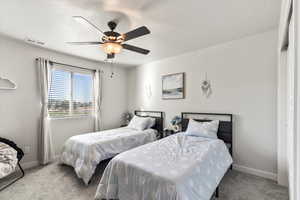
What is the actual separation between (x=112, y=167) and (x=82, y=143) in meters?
1.08

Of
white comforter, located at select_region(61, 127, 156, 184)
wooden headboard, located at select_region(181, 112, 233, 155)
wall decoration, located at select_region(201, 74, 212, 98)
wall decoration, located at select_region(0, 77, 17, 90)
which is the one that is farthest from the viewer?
wall decoration, located at select_region(201, 74, 212, 98)

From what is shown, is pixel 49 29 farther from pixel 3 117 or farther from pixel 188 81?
pixel 188 81

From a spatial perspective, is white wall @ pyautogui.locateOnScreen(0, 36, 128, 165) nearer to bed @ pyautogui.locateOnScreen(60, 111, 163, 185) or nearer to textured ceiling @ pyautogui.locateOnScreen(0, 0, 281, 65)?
textured ceiling @ pyautogui.locateOnScreen(0, 0, 281, 65)

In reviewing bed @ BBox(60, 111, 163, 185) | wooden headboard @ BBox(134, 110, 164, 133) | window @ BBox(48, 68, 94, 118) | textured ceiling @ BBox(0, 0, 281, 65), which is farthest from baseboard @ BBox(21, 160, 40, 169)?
wooden headboard @ BBox(134, 110, 164, 133)

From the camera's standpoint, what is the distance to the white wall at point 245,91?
248 cm

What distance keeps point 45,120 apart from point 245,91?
4087mm

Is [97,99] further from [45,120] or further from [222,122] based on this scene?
[222,122]

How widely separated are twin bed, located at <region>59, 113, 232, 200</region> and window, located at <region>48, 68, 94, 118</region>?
231 cm

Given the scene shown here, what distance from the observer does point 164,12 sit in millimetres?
1946

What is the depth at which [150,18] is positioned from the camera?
2078 mm

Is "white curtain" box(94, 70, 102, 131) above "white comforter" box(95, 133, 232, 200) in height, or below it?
above

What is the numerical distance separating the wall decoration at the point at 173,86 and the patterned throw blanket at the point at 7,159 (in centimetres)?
318

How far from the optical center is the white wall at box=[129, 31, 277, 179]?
8.13 ft

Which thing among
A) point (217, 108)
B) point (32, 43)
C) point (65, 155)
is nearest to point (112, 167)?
point (65, 155)
